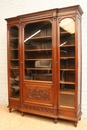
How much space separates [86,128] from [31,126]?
40.4 inches

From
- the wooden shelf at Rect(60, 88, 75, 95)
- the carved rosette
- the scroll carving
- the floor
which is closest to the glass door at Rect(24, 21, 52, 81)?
the carved rosette

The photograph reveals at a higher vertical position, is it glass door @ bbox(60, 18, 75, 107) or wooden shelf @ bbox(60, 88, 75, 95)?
glass door @ bbox(60, 18, 75, 107)

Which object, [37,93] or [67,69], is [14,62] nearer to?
[37,93]

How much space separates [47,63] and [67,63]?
425mm

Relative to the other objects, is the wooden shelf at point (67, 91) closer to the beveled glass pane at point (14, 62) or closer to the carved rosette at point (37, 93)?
the carved rosette at point (37, 93)

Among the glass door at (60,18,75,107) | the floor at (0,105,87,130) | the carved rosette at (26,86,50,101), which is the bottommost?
the floor at (0,105,87,130)

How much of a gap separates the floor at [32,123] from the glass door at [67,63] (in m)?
0.40

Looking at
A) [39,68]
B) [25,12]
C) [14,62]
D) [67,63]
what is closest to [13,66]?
[14,62]

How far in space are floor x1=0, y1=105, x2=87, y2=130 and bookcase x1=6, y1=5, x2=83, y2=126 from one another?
143 millimetres

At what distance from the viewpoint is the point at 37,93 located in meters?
2.73

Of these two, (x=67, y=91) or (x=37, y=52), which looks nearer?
(x=67, y=91)

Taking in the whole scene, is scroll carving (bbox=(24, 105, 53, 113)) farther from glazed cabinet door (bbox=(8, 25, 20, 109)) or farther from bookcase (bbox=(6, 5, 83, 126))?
glazed cabinet door (bbox=(8, 25, 20, 109))

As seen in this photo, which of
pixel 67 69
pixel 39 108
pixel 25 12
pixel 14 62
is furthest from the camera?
pixel 25 12

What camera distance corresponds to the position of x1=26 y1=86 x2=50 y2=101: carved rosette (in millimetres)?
2637
